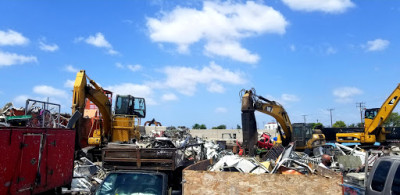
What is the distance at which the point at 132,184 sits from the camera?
6.55 metres

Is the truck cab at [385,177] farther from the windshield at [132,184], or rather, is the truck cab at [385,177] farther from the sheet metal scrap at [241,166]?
the windshield at [132,184]

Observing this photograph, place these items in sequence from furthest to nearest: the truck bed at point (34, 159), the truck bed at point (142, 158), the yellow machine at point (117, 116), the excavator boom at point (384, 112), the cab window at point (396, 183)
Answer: the excavator boom at point (384, 112) < the yellow machine at point (117, 116) < the truck bed at point (142, 158) < the truck bed at point (34, 159) < the cab window at point (396, 183)

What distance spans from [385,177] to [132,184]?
4.61 meters

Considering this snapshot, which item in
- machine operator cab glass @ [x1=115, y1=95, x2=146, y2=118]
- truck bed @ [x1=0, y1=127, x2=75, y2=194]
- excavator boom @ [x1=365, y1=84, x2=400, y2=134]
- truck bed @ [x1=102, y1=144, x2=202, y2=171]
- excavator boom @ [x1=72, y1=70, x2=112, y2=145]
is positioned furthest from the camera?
excavator boom @ [x1=365, y1=84, x2=400, y2=134]

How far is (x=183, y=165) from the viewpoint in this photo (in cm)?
1136

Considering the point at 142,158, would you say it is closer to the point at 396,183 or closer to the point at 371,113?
the point at 396,183

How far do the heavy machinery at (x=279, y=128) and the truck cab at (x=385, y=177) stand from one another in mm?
11379

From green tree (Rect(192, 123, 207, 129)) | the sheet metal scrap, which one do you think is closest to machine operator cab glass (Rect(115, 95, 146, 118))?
the sheet metal scrap

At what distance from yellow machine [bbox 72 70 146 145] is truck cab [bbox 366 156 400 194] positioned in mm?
13275

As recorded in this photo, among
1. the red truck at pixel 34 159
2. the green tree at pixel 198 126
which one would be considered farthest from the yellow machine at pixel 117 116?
the green tree at pixel 198 126

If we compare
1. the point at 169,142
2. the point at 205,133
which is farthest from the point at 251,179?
the point at 205,133

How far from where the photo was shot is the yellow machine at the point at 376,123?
21.4m

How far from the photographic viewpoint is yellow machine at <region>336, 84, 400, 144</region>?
70.2ft

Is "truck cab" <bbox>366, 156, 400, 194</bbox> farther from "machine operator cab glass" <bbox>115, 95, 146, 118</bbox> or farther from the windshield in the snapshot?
"machine operator cab glass" <bbox>115, 95, 146, 118</bbox>
